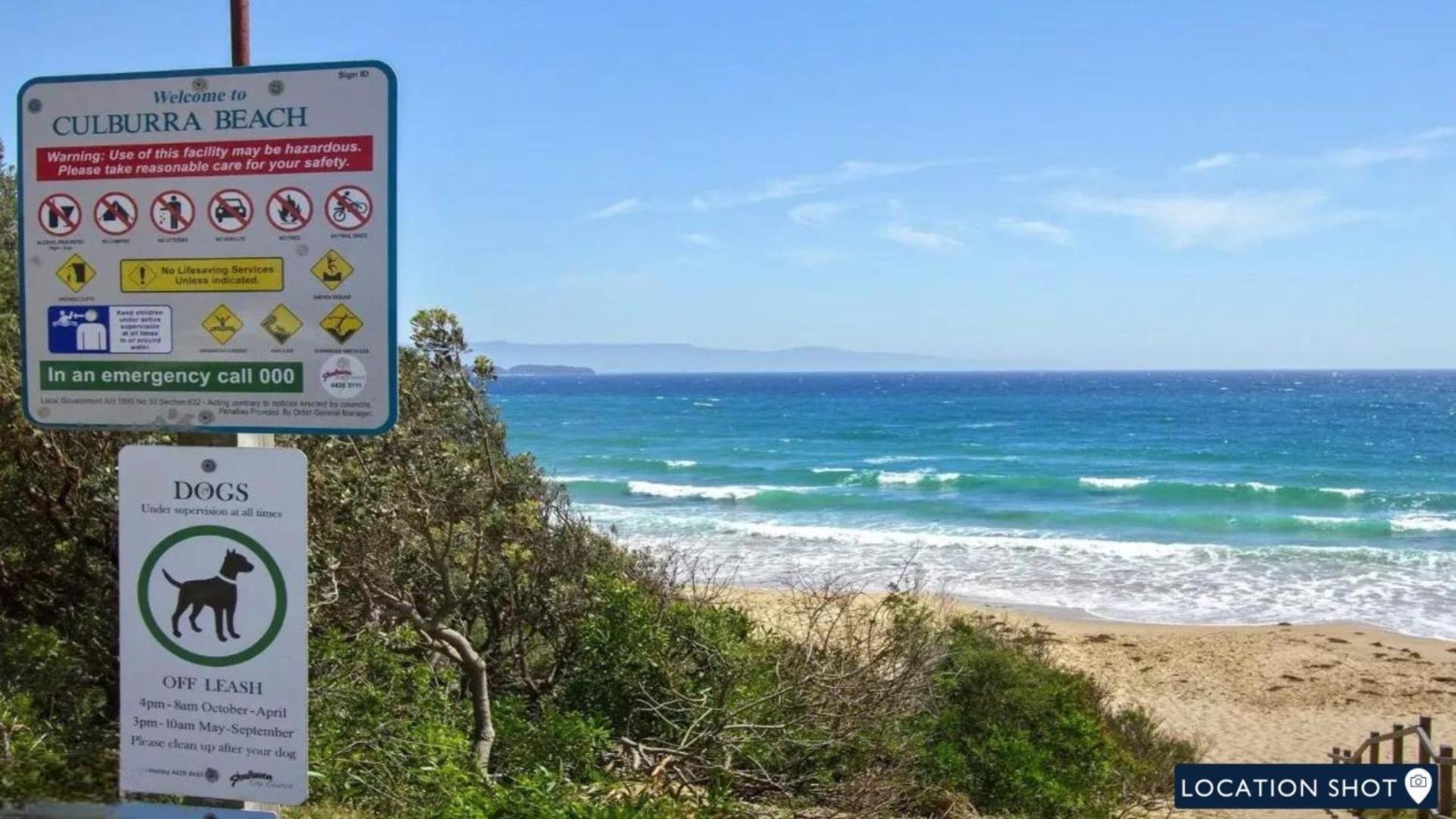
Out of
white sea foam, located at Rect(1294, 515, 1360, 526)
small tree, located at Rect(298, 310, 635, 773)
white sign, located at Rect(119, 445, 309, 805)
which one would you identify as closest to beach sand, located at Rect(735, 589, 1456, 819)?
small tree, located at Rect(298, 310, 635, 773)

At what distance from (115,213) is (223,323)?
41cm

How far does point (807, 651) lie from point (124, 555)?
462cm

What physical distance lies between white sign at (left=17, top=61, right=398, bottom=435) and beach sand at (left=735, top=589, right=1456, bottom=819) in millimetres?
11322

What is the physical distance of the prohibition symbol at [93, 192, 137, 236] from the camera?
9.05 ft

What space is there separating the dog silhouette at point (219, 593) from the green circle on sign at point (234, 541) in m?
0.04

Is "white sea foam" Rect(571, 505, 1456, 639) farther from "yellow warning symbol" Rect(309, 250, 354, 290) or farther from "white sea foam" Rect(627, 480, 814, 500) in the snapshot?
"yellow warning symbol" Rect(309, 250, 354, 290)

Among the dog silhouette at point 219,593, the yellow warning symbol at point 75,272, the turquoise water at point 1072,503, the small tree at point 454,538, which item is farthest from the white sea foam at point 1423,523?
the yellow warning symbol at point 75,272

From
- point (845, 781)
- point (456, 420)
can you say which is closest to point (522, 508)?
point (456, 420)

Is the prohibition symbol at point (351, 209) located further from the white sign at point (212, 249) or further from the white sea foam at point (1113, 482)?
the white sea foam at point (1113, 482)

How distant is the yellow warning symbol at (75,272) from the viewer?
277 cm

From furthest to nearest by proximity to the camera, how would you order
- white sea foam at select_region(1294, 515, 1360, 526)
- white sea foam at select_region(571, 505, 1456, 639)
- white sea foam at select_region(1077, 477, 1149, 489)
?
white sea foam at select_region(1077, 477, 1149, 489) < white sea foam at select_region(1294, 515, 1360, 526) < white sea foam at select_region(571, 505, 1456, 639)

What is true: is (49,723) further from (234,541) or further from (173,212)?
(173,212)

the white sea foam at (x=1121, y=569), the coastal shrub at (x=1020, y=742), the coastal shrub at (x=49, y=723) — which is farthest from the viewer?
the white sea foam at (x=1121, y=569)

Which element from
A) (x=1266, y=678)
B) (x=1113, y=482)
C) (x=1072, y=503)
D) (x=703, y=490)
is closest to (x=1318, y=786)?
(x=1266, y=678)
